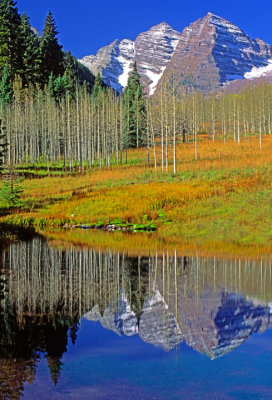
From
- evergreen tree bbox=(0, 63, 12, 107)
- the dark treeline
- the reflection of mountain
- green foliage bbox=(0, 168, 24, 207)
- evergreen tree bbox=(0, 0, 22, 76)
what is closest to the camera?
the reflection of mountain

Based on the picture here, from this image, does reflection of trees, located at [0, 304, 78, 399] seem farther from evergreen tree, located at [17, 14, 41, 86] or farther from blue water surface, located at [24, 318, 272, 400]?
evergreen tree, located at [17, 14, 41, 86]

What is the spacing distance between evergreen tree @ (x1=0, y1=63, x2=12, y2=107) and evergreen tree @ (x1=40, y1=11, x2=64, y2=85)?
425 inches

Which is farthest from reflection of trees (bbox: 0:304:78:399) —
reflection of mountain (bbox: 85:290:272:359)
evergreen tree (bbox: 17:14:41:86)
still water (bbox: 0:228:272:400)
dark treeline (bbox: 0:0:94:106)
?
evergreen tree (bbox: 17:14:41:86)

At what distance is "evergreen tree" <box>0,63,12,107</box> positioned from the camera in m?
87.8

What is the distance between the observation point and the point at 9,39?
340 ft

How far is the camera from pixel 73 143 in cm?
8244

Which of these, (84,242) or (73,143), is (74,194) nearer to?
(84,242)

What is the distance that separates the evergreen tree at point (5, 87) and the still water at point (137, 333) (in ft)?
255

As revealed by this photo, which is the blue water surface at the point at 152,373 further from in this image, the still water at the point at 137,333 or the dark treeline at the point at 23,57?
the dark treeline at the point at 23,57

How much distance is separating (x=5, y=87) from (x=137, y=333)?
89760 mm

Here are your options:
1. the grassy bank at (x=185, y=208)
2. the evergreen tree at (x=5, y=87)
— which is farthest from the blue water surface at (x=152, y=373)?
the evergreen tree at (x=5, y=87)

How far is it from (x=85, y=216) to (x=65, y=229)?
8.60ft

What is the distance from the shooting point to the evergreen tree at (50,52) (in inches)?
4216

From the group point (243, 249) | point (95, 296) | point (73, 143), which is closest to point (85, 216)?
point (243, 249)
